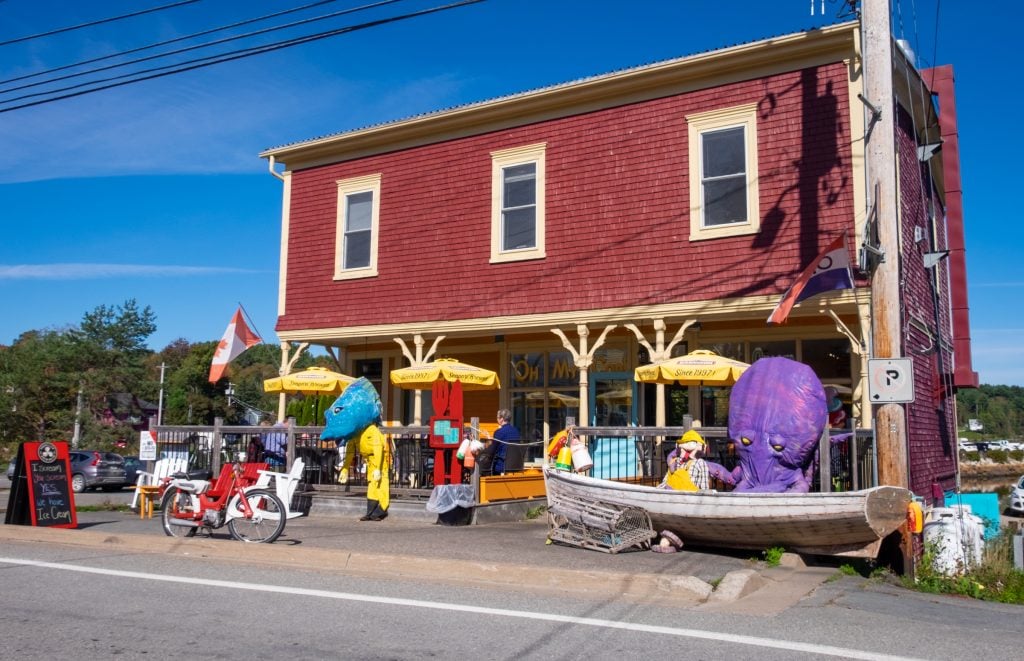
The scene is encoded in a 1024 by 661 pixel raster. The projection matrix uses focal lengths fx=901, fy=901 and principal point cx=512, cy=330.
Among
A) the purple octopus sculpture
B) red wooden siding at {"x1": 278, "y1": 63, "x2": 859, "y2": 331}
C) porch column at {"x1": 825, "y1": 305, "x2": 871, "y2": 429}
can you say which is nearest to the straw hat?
the purple octopus sculpture

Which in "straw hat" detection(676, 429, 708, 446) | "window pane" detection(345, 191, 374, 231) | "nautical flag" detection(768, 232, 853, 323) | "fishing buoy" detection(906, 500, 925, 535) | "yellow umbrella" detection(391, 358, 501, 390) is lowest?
"fishing buoy" detection(906, 500, 925, 535)

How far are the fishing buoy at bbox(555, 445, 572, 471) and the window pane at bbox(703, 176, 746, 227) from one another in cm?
521

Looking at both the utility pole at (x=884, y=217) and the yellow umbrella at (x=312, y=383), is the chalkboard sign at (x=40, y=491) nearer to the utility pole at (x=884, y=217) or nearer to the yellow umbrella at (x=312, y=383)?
the yellow umbrella at (x=312, y=383)

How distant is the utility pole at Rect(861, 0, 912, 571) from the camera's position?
10.2 metres

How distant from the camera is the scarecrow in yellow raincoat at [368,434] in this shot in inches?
540

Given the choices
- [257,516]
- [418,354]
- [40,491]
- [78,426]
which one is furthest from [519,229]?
[78,426]

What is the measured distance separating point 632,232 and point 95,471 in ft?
66.5

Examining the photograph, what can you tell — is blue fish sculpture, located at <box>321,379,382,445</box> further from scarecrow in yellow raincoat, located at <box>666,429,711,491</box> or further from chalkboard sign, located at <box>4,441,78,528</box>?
scarecrow in yellow raincoat, located at <box>666,429,711,491</box>

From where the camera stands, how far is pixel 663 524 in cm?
1073

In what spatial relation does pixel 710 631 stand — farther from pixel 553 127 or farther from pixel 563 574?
pixel 553 127

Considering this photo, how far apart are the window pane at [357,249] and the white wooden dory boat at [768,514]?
1008cm

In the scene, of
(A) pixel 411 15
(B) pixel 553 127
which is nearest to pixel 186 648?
(A) pixel 411 15

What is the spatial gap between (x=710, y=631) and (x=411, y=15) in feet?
31.7

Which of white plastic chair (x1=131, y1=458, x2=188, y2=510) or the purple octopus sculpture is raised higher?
the purple octopus sculpture
